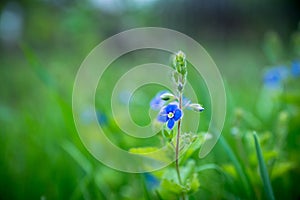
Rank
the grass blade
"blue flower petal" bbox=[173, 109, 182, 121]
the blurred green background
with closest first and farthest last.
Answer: "blue flower petal" bbox=[173, 109, 182, 121] → the grass blade → the blurred green background

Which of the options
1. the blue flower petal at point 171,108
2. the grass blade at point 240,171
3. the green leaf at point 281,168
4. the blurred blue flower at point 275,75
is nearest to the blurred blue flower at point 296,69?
the blurred blue flower at point 275,75

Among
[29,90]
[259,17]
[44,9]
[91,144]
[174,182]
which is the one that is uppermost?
[259,17]

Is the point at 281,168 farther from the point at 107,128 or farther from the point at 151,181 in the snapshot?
the point at 107,128

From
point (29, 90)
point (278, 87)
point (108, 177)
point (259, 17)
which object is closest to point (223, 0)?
point (259, 17)

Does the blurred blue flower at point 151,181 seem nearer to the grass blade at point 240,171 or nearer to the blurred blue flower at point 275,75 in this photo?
the grass blade at point 240,171

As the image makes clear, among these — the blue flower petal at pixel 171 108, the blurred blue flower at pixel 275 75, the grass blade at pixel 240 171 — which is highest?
the blurred blue flower at pixel 275 75

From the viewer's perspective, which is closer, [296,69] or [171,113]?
[171,113]

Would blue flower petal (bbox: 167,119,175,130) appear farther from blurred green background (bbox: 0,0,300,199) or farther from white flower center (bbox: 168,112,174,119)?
blurred green background (bbox: 0,0,300,199)

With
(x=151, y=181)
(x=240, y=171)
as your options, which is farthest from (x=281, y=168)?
(x=151, y=181)

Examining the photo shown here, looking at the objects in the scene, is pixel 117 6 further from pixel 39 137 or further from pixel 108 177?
pixel 108 177

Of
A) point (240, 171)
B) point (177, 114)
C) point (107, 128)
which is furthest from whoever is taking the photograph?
point (107, 128)

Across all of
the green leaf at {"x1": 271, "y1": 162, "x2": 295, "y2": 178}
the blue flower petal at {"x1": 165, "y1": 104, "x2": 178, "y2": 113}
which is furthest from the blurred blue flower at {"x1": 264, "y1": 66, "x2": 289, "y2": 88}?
the blue flower petal at {"x1": 165, "y1": 104, "x2": 178, "y2": 113}
